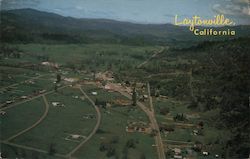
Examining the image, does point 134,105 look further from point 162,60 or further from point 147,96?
point 162,60

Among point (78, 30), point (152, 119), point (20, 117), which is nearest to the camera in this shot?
point (20, 117)

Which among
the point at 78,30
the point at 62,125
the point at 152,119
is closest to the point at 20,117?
the point at 62,125

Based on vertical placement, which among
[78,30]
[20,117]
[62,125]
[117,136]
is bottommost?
[117,136]

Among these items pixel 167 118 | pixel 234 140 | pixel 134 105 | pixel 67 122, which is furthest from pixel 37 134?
pixel 234 140

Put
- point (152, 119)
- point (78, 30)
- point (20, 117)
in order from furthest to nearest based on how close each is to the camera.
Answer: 1. point (78, 30)
2. point (152, 119)
3. point (20, 117)

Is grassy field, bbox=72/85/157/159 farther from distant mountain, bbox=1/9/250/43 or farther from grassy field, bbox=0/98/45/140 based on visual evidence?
distant mountain, bbox=1/9/250/43

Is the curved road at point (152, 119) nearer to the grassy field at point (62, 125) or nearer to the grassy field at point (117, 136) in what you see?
the grassy field at point (117, 136)

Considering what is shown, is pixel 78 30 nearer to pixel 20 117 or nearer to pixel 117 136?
pixel 20 117

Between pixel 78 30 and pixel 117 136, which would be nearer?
pixel 117 136
